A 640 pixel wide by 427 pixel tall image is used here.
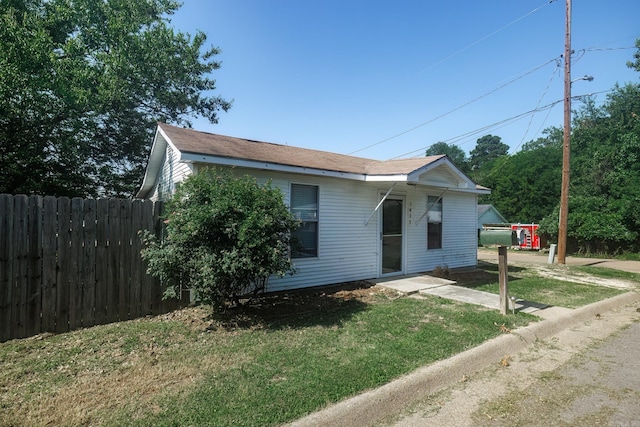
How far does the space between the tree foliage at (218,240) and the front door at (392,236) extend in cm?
444

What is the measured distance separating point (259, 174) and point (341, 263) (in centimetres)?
296

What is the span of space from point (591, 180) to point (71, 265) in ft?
100

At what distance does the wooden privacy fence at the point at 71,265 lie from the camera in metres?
4.20

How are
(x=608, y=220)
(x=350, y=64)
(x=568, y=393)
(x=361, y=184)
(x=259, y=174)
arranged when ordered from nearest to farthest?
(x=568, y=393) < (x=259, y=174) < (x=361, y=184) < (x=350, y=64) < (x=608, y=220)

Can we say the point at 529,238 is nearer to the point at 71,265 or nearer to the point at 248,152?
the point at 248,152

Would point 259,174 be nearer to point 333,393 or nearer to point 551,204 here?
point 333,393

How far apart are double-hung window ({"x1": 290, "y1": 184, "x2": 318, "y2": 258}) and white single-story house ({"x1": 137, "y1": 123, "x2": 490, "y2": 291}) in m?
0.02

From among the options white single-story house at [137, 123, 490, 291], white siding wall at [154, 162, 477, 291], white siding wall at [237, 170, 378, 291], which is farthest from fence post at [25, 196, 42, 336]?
white siding wall at [237, 170, 378, 291]

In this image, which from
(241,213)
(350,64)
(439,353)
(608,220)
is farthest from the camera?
(608,220)

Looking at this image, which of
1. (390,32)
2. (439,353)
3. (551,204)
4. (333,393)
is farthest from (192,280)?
(551,204)

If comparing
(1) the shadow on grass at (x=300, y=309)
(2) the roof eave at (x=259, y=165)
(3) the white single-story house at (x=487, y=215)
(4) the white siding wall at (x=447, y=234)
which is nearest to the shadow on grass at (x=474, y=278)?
(4) the white siding wall at (x=447, y=234)

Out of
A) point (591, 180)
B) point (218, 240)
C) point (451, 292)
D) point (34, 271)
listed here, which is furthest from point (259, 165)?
point (591, 180)

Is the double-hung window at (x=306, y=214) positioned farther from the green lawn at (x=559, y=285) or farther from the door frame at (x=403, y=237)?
the green lawn at (x=559, y=285)

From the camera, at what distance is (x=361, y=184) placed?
8.21 metres
